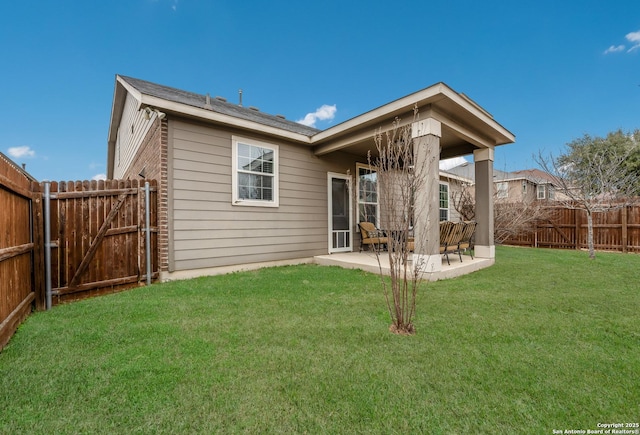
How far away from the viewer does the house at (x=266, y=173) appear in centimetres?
483

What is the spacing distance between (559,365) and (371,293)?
89.0 inches

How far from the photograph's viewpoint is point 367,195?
8.23 meters

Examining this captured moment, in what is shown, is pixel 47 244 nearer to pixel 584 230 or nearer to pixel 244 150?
pixel 244 150

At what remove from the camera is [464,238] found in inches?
243

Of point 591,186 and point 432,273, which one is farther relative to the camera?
point 591,186

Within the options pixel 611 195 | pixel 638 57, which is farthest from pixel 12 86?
pixel 638 57

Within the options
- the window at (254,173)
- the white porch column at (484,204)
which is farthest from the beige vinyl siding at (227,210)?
the white porch column at (484,204)

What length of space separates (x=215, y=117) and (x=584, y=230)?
1287 cm

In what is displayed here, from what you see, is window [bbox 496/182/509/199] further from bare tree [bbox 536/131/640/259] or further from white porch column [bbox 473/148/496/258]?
white porch column [bbox 473/148/496/258]

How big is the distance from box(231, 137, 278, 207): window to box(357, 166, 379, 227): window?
9.09 feet

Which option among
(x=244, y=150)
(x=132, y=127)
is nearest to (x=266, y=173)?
(x=244, y=150)

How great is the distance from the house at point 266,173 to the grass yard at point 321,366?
1674mm

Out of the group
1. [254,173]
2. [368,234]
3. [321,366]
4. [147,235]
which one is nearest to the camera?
[321,366]

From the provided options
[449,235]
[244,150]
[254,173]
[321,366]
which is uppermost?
[244,150]
